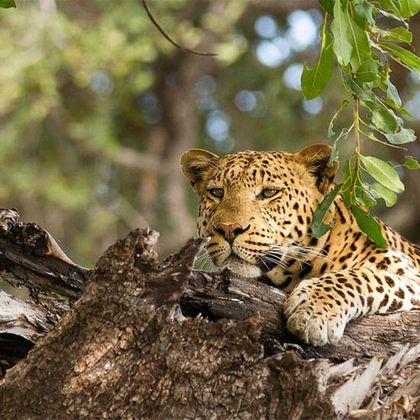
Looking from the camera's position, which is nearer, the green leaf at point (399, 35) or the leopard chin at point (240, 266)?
the green leaf at point (399, 35)

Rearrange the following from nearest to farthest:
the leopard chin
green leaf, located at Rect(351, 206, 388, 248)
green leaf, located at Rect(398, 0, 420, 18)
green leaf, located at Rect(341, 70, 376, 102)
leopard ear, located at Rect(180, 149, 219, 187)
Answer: green leaf, located at Rect(398, 0, 420, 18) < green leaf, located at Rect(341, 70, 376, 102) < green leaf, located at Rect(351, 206, 388, 248) < the leopard chin < leopard ear, located at Rect(180, 149, 219, 187)

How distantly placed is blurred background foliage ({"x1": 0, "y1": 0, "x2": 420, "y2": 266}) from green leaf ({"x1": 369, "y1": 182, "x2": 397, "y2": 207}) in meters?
10.5

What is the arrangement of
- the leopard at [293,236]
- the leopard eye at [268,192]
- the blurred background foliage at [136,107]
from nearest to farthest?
the leopard at [293,236]
the leopard eye at [268,192]
the blurred background foliage at [136,107]

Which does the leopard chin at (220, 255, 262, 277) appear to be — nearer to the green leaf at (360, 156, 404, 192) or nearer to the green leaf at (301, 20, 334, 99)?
the green leaf at (360, 156, 404, 192)

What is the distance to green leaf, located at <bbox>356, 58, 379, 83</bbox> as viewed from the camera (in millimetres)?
4488

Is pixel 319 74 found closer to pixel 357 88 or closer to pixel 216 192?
pixel 357 88

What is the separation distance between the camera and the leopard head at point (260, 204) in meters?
5.90

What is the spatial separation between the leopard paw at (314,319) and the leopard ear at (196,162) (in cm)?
169

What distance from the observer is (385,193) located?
4953 millimetres

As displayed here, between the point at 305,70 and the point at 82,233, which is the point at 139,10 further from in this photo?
the point at 305,70

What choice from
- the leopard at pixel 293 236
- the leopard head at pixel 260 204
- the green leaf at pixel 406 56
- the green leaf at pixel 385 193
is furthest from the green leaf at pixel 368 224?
the leopard head at pixel 260 204

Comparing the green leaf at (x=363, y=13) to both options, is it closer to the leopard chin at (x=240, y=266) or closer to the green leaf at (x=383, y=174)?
the green leaf at (x=383, y=174)

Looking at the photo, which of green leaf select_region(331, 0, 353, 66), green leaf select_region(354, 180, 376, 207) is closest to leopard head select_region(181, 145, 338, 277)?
green leaf select_region(354, 180, 376, 207)

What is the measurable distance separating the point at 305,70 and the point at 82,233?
1618 centimetres
